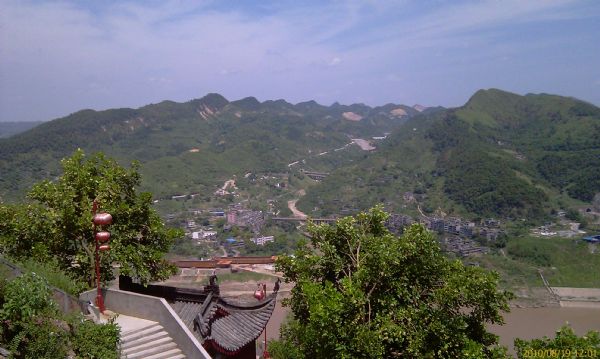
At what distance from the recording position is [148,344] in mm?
8781

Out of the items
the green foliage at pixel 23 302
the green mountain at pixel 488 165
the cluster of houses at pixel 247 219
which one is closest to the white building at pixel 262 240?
the cluster of houses at pixel 247 219

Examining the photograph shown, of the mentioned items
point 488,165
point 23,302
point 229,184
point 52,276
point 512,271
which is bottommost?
point 512,271

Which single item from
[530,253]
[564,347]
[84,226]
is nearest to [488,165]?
[530,253]

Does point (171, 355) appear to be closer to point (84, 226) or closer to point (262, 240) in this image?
point (84, 226)

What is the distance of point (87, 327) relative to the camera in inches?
305

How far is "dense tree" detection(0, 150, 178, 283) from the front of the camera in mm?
11008

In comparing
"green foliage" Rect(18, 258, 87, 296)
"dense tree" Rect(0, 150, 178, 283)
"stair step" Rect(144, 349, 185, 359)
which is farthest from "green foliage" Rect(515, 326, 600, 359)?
"dense tree" Rect(0, 150, 178, 283)

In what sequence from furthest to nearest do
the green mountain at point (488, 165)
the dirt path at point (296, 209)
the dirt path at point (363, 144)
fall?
the dirt path at point (363, 144), the dirt path at point (296, 209), the green mountain at point (488, 165)

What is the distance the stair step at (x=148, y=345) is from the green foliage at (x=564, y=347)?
5.99 m

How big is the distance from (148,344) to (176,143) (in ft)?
404

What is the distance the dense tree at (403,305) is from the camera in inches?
294

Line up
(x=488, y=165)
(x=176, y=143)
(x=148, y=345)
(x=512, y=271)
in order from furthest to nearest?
(x=176, y=143)
(x=488, y=165)
(x=512, y=271)
(x=148, y=345)

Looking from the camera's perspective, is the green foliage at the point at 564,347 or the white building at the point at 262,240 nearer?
the green foliage at the point at 564,347
